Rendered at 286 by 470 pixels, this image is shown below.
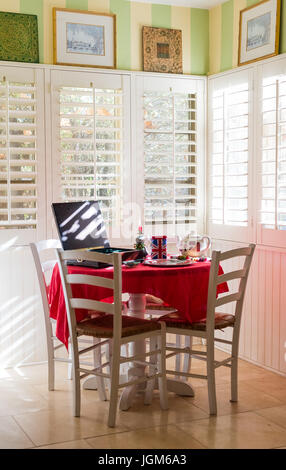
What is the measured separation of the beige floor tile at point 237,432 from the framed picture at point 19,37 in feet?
8.94

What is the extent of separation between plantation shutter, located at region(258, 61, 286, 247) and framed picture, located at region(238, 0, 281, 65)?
0.13m

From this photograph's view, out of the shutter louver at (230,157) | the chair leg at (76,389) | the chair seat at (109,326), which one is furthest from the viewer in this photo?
the shutter louver at (230,157)

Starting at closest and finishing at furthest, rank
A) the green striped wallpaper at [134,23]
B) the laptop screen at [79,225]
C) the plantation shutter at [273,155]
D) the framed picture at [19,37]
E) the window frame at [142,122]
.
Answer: the laptop screen at [79,225], the plantation shutter at [273,155], the framed picture at [19,37], the green striped wallpaper at [134,23], the window frame at [142,122]

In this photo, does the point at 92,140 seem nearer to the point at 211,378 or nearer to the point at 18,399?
the point at 18,399

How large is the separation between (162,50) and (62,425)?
295 cm

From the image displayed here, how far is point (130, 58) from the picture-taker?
470 centimetres

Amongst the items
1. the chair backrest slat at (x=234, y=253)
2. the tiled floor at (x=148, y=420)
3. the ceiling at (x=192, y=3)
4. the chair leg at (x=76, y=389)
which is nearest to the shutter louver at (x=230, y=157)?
the ceiling at (x=192, y=3)

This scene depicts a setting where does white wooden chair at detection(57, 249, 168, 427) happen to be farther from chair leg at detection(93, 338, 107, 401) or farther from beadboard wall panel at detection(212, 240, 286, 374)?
beadboard wall panel at detection(212, 240, 286, 374)

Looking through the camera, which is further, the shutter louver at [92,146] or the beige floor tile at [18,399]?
the shutter louver at [92,146]

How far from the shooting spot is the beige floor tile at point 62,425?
10.1 feet

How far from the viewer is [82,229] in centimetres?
379

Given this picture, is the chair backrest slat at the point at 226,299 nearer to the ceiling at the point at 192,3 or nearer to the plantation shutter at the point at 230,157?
the plantation shutter at the point at 230,157
